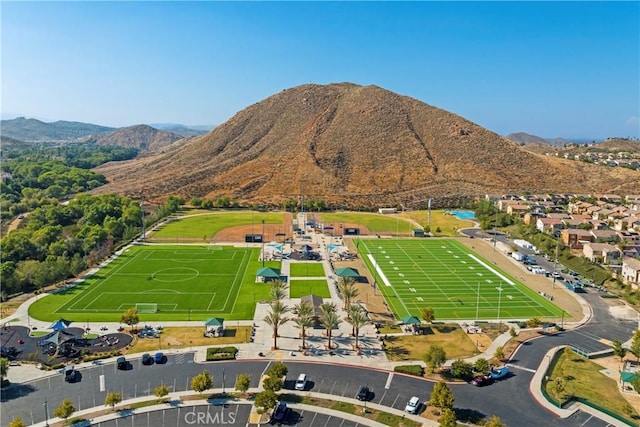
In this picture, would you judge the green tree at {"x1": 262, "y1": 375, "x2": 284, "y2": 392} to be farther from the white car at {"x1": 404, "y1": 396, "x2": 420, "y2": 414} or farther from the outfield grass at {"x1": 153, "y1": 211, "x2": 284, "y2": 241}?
the outfield grass at {"x1": 153, "y1": 211, "x2": 284, "y2": 241}

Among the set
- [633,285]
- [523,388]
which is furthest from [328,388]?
[633,285]

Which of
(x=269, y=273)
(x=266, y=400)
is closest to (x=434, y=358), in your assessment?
(x=266, y=400)

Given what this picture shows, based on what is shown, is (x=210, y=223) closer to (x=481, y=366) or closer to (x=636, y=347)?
(x=481, y=366)

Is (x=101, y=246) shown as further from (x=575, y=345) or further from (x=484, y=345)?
(x=575, y=345)

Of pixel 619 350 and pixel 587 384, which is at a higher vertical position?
pixel 619 350

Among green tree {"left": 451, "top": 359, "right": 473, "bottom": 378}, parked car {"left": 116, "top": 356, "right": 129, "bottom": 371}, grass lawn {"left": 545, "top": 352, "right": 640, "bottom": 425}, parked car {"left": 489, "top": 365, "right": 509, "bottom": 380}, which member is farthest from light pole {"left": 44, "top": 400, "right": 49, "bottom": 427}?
grass lawn {"left": 545, "top": 352, "right": 640, "bottom": 425}

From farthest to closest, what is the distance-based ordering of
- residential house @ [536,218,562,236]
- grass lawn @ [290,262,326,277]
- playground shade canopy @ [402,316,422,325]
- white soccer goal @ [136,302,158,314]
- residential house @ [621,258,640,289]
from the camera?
residential house @ [536,218,562,236] → grass lawn @ [290,262,326,277] → residential house @ [621,258,640,289] → white soccer goal @ [136,302,158,314] → playground shade canopy @ [402,316,422,325]

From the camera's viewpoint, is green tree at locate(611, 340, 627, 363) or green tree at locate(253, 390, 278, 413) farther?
green tree at locate(611, 340, 627, 363)
